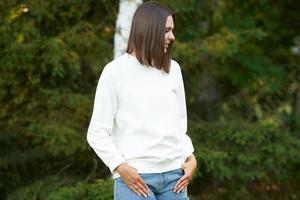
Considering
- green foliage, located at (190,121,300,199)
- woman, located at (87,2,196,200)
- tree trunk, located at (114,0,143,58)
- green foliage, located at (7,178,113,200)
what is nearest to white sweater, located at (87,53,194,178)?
woman, located at (87,2,196,200)

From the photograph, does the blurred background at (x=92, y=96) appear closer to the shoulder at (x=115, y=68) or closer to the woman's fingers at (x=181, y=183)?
the woman's fingers at (x=181, y=183)

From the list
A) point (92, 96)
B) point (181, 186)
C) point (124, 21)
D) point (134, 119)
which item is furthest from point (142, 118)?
point (92, 96)

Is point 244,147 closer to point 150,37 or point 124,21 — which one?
point 124,21

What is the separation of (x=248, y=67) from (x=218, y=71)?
0.32 meters

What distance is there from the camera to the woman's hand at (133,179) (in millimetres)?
2842

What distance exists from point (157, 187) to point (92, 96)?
8.46 ft

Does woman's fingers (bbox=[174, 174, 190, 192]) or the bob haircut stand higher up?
the bob haircut

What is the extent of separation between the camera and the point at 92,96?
5.41m

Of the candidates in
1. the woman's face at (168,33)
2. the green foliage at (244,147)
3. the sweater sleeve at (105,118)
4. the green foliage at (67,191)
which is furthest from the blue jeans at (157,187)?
the green foliage at (244,147)

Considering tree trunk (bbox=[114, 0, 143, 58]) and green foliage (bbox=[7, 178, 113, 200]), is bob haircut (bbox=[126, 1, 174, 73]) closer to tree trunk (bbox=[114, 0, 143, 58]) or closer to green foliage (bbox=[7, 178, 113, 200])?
green foliage (bbox=[7, 178, 113, 200])

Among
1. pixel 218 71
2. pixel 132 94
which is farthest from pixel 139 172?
pixel 218 71

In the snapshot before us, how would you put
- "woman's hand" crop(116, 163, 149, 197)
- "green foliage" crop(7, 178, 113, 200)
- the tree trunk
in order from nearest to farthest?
"woman's hand" crop(116, 163, 149, 197) < "green foliage" crop(7, 178, 113, 200) < the tree trunk

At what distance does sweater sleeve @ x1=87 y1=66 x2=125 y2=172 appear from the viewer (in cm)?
288

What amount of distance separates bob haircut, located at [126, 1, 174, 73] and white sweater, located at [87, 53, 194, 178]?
50mm
